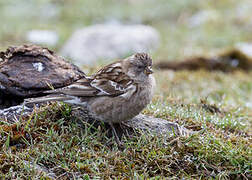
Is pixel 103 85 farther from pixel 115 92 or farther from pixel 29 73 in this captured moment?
pixel 29 73

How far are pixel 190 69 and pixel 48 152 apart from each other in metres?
7.57

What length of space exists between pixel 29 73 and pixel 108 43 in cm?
777

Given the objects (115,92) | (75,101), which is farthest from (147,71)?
(75,101)

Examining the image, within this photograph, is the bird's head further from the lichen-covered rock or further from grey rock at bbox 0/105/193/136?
the lichen-covered rock

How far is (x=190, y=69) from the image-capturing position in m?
11.9

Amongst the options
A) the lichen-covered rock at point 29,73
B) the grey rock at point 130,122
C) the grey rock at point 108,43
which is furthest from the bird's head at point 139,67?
the grey rock at point 108,43

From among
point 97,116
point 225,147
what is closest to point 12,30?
point 97,116

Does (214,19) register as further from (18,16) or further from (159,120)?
(159,120)

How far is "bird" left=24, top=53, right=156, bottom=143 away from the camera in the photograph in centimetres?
546

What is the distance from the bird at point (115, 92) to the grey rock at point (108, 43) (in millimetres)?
7017

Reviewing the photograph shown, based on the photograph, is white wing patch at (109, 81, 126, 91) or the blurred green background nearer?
white wing patch at (109, 81, 126, 91)

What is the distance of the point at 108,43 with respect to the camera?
1381 centimetres

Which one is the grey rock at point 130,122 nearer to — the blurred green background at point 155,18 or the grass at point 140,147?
the grass at point 140,147

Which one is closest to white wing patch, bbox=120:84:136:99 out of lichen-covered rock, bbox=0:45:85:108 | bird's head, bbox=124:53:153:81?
bird's head, bbox=124:53:153:81
